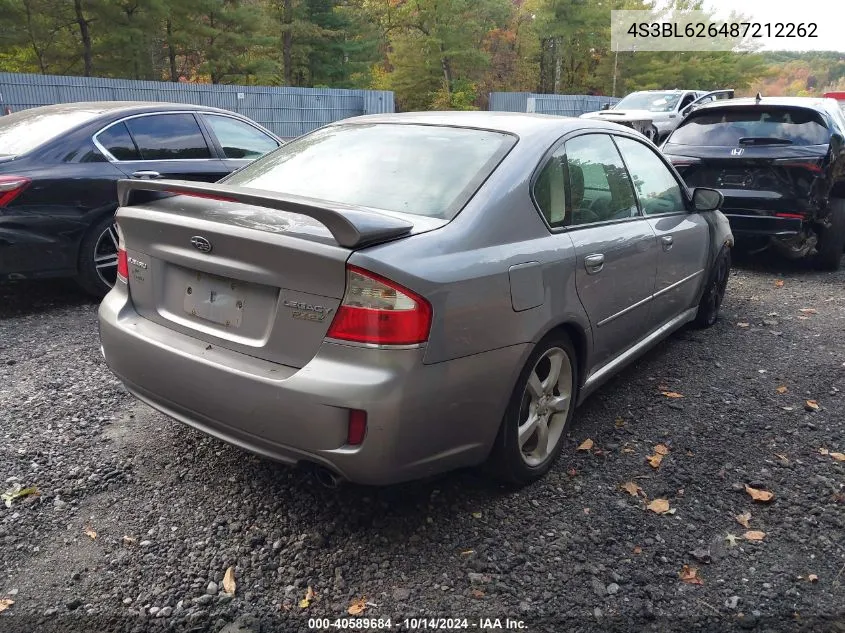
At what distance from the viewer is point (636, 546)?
8.64ft

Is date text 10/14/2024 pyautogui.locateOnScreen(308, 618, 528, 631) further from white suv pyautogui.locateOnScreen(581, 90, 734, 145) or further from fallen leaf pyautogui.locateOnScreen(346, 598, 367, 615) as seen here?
white suv pyautogui.locateOnScreen(581, 90, 734, 145)

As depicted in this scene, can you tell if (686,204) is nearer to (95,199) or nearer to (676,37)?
(95,199)

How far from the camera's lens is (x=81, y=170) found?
5.14 metres

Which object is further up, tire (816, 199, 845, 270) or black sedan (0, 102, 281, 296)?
black sedan (0, 102, 281, 296)

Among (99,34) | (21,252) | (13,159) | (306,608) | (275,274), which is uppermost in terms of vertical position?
(99,34)

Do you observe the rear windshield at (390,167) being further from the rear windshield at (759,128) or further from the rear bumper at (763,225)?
the rear windshield at (759,128)

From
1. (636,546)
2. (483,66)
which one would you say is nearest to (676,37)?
(483,66)

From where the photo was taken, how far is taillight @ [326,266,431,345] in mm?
2234

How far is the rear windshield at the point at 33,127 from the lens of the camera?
510 centimetres

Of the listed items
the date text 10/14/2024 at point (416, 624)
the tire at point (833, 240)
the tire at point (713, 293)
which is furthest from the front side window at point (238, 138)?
the tire at point (833, 240)

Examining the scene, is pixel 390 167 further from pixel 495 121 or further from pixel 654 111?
pixel 654 111

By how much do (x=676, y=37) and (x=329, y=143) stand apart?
149ft

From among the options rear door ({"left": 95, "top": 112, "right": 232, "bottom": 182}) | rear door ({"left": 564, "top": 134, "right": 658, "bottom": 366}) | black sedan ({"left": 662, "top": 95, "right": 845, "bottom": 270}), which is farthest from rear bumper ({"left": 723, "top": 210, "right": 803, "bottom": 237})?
rear door ({"left": 95, "top": 112, "right": 232, "bottom": 182})

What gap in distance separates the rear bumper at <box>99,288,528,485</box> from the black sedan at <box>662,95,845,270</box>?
513cm
